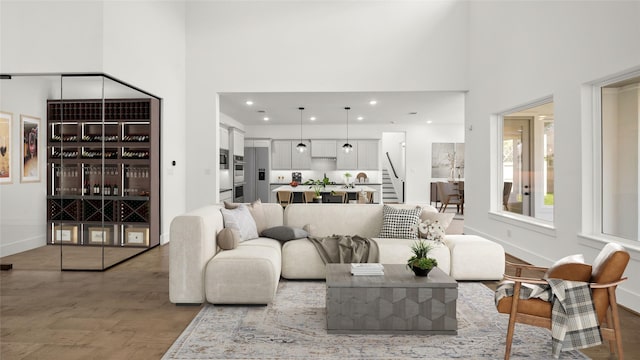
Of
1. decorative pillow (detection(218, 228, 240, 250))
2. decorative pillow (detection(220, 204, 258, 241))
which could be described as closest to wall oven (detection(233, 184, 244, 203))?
decorative pillow (detection(220, 204, 258, 241))

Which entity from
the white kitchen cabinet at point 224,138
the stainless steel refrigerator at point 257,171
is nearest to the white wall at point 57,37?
the white kitchen cabinet at point 224,138

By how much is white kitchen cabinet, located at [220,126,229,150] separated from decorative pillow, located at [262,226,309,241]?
18.9 feet

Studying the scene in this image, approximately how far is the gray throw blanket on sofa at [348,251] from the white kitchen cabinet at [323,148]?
338 inches

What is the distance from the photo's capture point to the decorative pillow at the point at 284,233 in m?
4.45

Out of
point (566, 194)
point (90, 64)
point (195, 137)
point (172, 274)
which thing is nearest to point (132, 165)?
point (90, 64)

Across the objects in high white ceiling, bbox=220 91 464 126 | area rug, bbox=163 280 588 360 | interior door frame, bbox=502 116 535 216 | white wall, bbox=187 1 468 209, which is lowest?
area rug, bbox=163 280 588 360

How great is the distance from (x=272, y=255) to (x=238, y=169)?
26.9 ft

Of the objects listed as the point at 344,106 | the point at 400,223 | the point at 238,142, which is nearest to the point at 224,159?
the point at 238,142

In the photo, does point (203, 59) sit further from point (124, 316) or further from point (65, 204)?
point (124, 316)

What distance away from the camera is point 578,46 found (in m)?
4.20

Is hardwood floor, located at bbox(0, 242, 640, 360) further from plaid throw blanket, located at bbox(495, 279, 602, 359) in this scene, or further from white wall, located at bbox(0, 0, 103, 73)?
white wall, located at bbox(0, 0, 103, 73)

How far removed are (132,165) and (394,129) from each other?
9.01 metres

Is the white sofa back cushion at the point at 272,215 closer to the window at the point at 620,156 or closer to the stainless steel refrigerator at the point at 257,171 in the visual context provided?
the window at the point at 620,156

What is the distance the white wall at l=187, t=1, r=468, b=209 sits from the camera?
7059 mm
